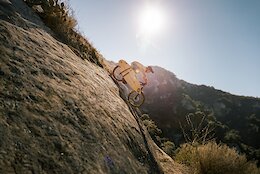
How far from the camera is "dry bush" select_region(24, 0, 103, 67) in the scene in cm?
831

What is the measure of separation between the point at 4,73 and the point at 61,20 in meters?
5.38

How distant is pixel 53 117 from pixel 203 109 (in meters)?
38.3

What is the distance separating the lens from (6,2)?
6102 mm

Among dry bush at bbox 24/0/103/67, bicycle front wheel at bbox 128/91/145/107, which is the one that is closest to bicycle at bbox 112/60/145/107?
bicycle front wheel at bbox 128/91/145/107

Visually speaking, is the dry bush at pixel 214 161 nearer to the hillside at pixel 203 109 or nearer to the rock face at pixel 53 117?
the rock face at pixel 53 117

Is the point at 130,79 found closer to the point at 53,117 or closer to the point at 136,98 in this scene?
the point at 136,98

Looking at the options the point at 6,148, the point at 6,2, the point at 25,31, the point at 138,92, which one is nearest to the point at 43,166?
the point at 6,148

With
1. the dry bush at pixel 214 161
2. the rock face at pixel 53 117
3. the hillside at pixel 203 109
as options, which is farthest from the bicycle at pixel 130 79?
the hillside at pixel 203 109

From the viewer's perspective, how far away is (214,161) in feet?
27.3

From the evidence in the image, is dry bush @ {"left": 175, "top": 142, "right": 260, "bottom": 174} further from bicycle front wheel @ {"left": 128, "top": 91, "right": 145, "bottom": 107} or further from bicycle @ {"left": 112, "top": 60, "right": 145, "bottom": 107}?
bicycle @ {"left": 112, "top": 60, "right": 145, "bottom": 107}

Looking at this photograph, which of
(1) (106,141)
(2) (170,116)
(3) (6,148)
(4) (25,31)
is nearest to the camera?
(3) (6,148)

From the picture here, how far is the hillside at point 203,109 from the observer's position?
34875mm

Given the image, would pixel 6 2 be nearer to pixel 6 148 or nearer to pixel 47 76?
pixel 47 76

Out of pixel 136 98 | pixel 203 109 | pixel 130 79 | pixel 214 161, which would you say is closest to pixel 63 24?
pixel 130 79
